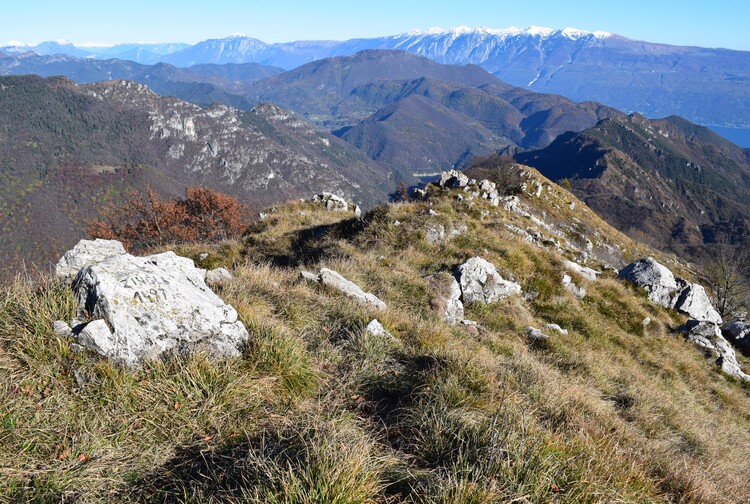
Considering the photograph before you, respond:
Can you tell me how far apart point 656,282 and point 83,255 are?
20201 millimetres

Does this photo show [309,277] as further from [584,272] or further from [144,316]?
[584,272]

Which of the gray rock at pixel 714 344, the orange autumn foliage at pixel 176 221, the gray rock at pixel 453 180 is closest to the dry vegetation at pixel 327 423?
the gray rock at pixel 714 344

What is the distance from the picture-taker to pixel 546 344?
33.6ft

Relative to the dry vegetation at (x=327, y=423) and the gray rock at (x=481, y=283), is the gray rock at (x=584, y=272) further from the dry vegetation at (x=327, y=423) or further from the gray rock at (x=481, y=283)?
the dry vegetation at (x=327, y=423)

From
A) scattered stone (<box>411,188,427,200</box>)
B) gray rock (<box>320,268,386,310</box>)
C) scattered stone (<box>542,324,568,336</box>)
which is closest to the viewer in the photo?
gray rock (<box>320,268,386,310</box>)

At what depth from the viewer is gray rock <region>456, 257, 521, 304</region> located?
12.0m

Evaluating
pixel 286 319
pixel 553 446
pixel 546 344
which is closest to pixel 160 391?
pixel 286 319

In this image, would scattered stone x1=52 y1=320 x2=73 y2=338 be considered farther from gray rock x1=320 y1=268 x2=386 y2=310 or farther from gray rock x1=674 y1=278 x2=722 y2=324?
gray rock x1=674 y1=278 x2=722 y2=324

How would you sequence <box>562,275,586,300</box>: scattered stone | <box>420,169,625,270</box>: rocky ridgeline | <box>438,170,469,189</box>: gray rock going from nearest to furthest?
<box>562,275,586,300</box>: scattered stone
<box>420,169,625,270</box>: rocky ridgeline
<box>438,170,469,189</box>: gray rock

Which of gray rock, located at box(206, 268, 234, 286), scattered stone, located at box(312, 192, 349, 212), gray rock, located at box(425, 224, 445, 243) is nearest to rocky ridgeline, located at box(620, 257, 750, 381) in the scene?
gray rock, located at box(425, 224, 445, 243)

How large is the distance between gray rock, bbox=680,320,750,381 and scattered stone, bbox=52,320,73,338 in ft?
59.0

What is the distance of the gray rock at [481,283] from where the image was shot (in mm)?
12016

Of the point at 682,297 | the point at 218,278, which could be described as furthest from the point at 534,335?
the point at 682,297

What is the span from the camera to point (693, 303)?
16.5 m
